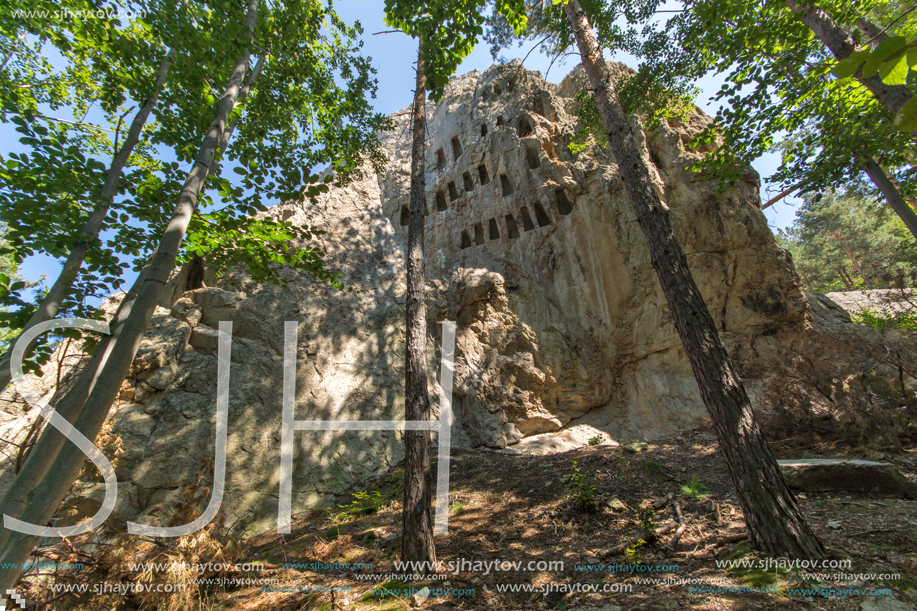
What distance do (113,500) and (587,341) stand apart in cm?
1311

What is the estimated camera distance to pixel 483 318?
12922 millimetres

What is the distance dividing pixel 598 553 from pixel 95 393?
17.5ft

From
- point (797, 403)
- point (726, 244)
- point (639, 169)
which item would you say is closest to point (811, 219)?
point (726, 244)

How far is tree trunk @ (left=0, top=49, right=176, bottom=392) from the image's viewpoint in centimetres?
407

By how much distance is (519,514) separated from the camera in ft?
18.5

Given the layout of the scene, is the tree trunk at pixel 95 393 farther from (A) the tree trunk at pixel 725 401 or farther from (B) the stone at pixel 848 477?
(B) the stone at pixel 848 477

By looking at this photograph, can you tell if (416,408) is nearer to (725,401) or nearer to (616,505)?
(616,505)

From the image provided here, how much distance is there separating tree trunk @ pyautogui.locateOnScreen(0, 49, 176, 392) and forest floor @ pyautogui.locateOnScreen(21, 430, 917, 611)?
9.08ft

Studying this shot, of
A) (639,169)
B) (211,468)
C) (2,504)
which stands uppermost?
(639,169)

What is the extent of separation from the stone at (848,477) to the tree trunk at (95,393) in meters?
7.71

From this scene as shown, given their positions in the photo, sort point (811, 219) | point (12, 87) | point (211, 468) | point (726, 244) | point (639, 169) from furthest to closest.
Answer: point (811, 219)
point (726, 244)
point (211, 468)
point (12, 87)
point (639, 169)

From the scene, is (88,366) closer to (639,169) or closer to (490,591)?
(490,591)
